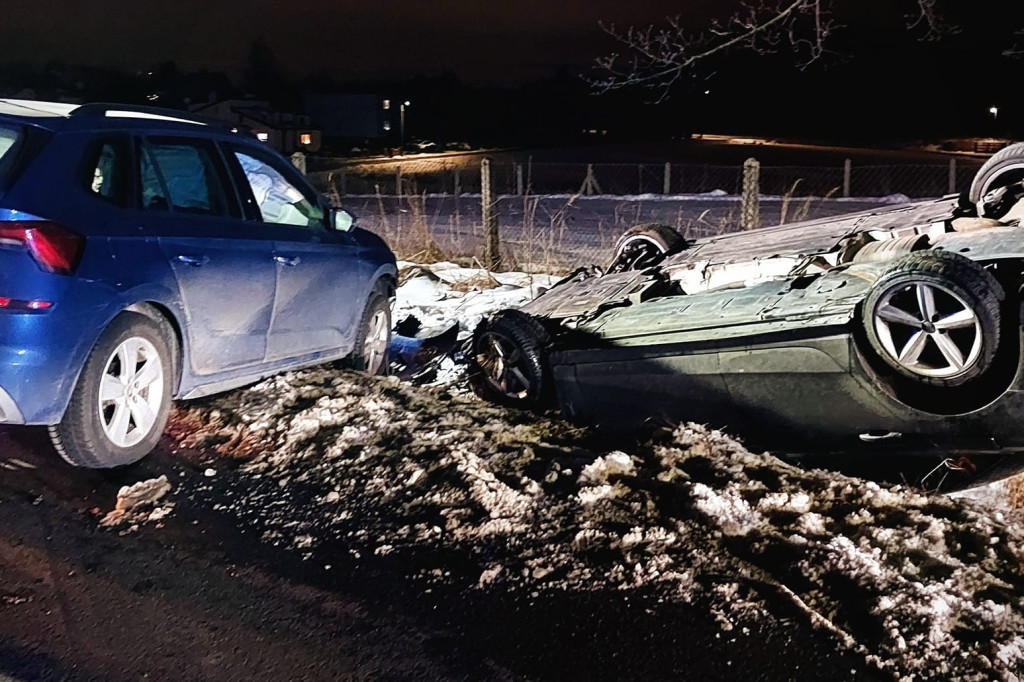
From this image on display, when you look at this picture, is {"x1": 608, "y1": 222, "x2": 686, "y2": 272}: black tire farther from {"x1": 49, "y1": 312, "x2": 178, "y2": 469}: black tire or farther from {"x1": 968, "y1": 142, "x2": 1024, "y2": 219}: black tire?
{"x1": 49, "y1": 312, "x2": 178, "y2": 469}: black tire

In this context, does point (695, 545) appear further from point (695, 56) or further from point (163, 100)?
point (163, 100)

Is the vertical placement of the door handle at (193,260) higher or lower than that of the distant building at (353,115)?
lower

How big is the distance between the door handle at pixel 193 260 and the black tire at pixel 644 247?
3.47 m

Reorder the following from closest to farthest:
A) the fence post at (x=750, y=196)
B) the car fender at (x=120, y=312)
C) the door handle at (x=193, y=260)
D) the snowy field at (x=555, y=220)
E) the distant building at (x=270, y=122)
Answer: the car fender at (x=120, y=312)
the door handle at (x=193, y=260)
the fence post at (x=750, y=196)
the snowy field at (x=555, y=220)
the distant building at (x=270, y=122)

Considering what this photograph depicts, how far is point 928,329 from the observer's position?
13.5 ft

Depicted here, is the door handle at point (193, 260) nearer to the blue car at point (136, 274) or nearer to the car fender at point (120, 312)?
the blue car at point (136, 274)

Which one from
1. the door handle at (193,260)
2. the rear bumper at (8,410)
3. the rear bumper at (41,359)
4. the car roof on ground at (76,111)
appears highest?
the car roof on ground at (76,111)

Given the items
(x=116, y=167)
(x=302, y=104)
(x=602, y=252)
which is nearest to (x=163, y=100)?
(x=302, y=104)

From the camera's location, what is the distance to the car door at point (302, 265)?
5582 mm

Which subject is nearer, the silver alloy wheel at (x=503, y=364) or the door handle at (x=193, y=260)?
the door handle at (x=193, y=260)

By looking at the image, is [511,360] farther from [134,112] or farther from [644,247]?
[134,112]

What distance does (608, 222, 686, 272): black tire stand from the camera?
24.8 feet

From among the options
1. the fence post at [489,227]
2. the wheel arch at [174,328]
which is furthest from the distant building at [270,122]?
the wheel arch at [174,328]

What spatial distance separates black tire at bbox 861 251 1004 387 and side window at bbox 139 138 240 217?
349 centimetres
